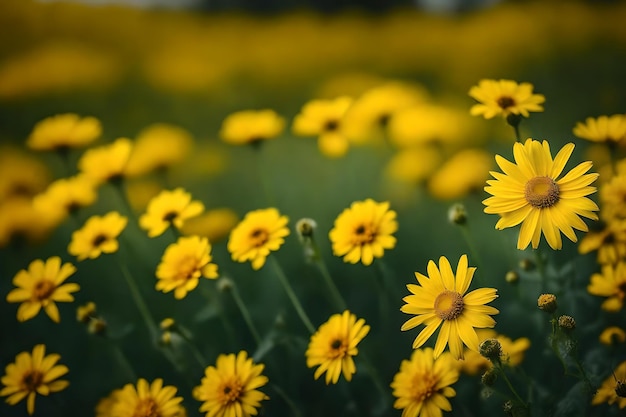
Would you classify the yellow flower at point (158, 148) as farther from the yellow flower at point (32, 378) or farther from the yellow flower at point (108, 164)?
the yellow flower at point (32, 378)

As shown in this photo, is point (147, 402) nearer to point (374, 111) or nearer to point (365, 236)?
point (365, 236)

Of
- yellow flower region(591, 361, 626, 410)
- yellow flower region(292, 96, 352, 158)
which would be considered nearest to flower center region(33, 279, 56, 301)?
yellow flower region(292, 96, 352, 158)

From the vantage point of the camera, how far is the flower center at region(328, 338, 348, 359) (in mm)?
810

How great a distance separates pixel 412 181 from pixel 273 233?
1.49ft

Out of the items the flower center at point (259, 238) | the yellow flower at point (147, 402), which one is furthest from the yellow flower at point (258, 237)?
the yellow flower at point (147, 402)

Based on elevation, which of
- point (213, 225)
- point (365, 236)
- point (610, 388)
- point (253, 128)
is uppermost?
point (253, 128)

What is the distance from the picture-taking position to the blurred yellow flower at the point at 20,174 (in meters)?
1.33

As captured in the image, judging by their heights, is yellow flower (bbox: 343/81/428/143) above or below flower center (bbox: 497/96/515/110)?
above

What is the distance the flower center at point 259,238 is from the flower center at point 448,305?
0.30 meters

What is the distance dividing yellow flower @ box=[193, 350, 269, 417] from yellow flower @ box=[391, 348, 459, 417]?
7.2 inches

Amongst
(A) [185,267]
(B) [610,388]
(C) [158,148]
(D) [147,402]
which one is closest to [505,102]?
(B) [610,388]

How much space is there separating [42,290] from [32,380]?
13cm

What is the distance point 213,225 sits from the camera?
118 centimetres

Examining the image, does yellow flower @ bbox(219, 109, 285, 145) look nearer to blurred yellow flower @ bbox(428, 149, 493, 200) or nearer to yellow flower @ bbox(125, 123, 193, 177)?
yellow flower @ bbox(125, 123, 193, 177)
